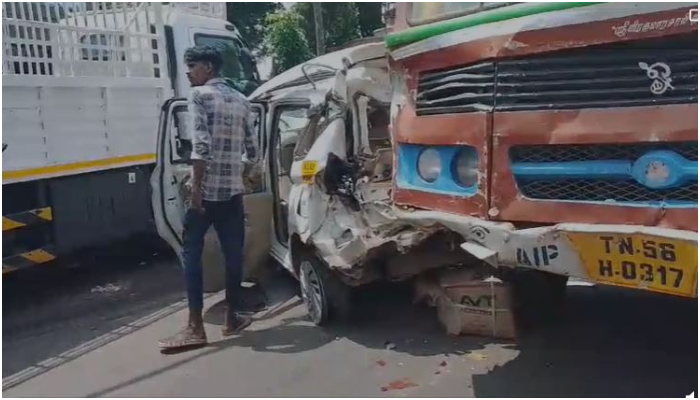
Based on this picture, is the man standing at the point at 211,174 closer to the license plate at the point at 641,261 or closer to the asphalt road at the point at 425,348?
the asphalt road at the point at 425,348

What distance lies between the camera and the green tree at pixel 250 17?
797 inches

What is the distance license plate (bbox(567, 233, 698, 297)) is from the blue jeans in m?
2.44

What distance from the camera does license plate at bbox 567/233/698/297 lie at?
286 cm

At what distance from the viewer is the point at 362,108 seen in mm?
4996

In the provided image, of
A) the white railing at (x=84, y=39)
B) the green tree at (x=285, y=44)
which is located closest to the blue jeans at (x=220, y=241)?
the white railing at (x=84, y=39)

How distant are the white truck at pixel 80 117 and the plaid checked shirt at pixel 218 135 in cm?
183

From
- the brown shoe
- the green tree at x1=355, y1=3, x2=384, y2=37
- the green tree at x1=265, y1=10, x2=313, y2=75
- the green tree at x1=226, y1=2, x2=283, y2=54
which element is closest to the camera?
the brown shoe

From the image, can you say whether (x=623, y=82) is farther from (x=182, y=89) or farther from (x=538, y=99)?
(x=182, y=89)

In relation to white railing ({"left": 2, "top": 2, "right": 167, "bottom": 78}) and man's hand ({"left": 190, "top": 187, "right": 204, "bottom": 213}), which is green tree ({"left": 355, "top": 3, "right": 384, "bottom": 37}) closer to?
white railing ({"left": 2, "top": 2, "right": 167, "bottom": 78})

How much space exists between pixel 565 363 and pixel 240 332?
2048 mm

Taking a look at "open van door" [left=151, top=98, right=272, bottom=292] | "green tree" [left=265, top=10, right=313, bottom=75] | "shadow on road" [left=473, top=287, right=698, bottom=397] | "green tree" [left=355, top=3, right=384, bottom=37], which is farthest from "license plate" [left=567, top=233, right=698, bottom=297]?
"green tree" [left=355, top=3, right=384, bottom=37]

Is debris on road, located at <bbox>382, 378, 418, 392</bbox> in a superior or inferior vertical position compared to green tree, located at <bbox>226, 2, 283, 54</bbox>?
inferior

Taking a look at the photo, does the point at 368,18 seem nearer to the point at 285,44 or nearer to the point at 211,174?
the point at 285,44

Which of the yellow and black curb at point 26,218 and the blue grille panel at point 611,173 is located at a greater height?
the blue grille panel at point 611,173
